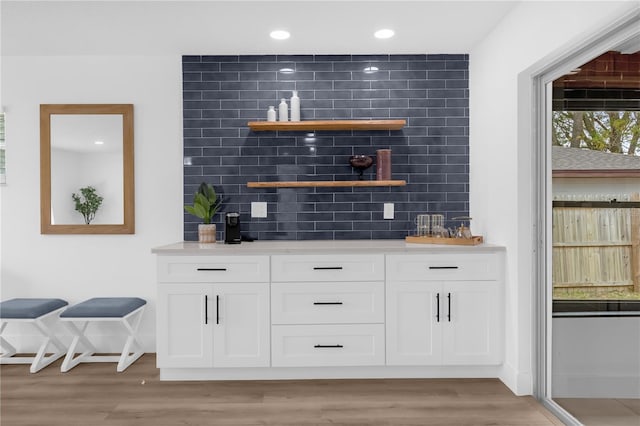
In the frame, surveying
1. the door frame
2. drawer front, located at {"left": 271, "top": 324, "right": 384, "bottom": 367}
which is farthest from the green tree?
drawer front, located at {"left": 271, "top": 324, "right": 384, "bottom": 367}

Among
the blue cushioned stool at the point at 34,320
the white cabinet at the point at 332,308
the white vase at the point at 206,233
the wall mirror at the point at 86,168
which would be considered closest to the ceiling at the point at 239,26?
the wall mirror at the point at 86,168

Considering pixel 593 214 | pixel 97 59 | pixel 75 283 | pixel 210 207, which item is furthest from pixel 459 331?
pixel 97 59

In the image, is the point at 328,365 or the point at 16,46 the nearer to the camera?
the point at 328,365

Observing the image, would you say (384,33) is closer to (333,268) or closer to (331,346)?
(333,268)

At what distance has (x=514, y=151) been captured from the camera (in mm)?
3018

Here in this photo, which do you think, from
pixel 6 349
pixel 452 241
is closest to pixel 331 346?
pixel 452 241

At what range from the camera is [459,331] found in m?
3.19

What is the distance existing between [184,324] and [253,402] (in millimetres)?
678

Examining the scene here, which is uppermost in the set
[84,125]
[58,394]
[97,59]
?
[97,59]

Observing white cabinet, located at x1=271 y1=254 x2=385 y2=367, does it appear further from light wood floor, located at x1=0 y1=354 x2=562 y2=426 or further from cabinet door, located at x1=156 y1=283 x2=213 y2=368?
cabinet door, located at x1=156 y1=283 x2=213 y2=368

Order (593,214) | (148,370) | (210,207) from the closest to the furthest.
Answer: (593,214)
(148,370)
(210,207)

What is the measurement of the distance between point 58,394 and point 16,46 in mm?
2481

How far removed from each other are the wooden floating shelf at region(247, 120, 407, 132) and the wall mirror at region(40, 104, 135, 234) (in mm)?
1075

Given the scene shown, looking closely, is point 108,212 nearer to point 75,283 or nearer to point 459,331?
point 75,283
